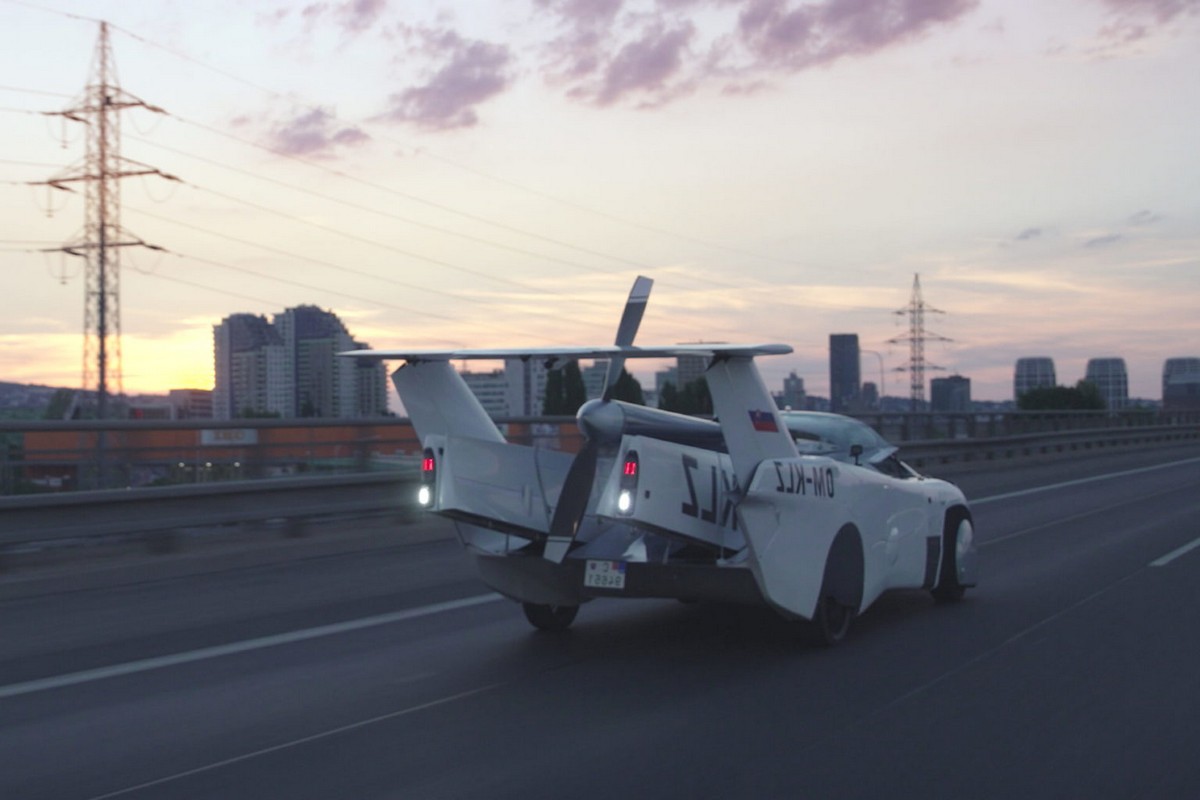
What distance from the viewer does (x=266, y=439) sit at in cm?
1446

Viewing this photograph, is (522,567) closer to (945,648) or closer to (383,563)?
(945,648)

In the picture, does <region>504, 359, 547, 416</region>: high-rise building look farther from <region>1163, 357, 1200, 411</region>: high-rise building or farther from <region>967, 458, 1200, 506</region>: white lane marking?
<region>1163, 357, 1200, 411</region>: high-rise building

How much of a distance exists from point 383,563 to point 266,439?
7.36ft

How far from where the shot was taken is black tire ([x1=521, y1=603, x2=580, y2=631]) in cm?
902

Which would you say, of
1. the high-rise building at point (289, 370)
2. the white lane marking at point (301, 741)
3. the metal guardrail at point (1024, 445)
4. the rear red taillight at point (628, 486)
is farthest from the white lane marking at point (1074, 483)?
the white lane marking at point (301, 741)

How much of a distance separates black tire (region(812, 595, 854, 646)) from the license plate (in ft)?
4.27

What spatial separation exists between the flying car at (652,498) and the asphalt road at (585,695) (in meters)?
0.51

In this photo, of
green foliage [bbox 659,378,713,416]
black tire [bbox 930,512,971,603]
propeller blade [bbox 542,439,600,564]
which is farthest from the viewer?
black tire [bbox 930,512,971,603]

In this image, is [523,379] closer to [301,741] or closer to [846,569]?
[846,569]

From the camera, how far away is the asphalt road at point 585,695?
567 centimetres

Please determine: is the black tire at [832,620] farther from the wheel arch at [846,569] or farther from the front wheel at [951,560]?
the front wheel at [951,560]

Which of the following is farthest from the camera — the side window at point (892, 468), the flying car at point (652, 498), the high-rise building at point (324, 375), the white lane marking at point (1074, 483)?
the high-rise building at point (324, 375)

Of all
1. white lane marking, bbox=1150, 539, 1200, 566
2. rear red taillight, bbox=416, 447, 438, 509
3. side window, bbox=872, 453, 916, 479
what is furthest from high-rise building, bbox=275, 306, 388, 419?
rear red taillight, bbox=416, 447, 438, 509

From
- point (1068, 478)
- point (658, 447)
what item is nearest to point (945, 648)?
point (658, 447)
